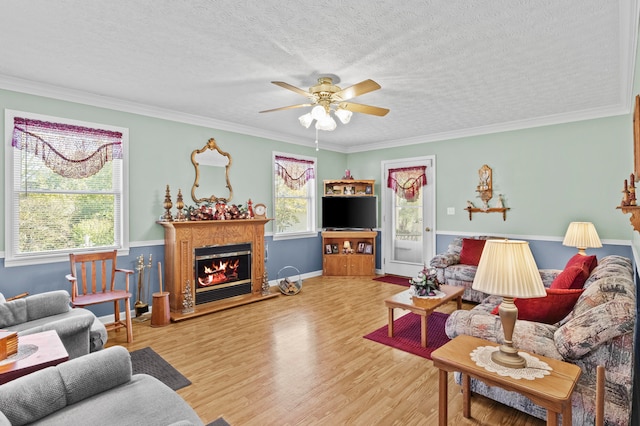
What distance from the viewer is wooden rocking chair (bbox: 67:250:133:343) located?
332 cm

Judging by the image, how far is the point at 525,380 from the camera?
158 centimetres

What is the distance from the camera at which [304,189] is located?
6309 mm

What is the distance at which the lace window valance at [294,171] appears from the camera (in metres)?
5.80

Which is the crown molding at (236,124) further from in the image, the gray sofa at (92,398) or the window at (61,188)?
the gray sofa at (92,398)

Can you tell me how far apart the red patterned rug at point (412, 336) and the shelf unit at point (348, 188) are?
296 cm

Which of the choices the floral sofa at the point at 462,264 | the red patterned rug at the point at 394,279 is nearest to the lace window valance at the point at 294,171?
the red patterned rug at the point at 394,279

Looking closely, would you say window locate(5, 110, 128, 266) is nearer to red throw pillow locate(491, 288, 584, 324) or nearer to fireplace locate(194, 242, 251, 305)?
fireplace locate(194, 242, 251, 305)

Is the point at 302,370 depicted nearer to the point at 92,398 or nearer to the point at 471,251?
the point at 92,398

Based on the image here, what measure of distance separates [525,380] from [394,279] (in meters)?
4.56

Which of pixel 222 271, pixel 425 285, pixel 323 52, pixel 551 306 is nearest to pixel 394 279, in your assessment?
pixel 425 285

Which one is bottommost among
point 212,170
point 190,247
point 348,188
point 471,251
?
point 471,251

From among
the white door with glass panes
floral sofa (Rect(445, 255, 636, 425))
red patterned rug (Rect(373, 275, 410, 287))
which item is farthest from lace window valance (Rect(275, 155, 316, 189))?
floral sofa (Rect(445, 255, 636, 425))

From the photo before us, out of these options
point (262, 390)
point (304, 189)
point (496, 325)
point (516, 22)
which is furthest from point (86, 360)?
point (304, 189)

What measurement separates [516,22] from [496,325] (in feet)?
6.77
